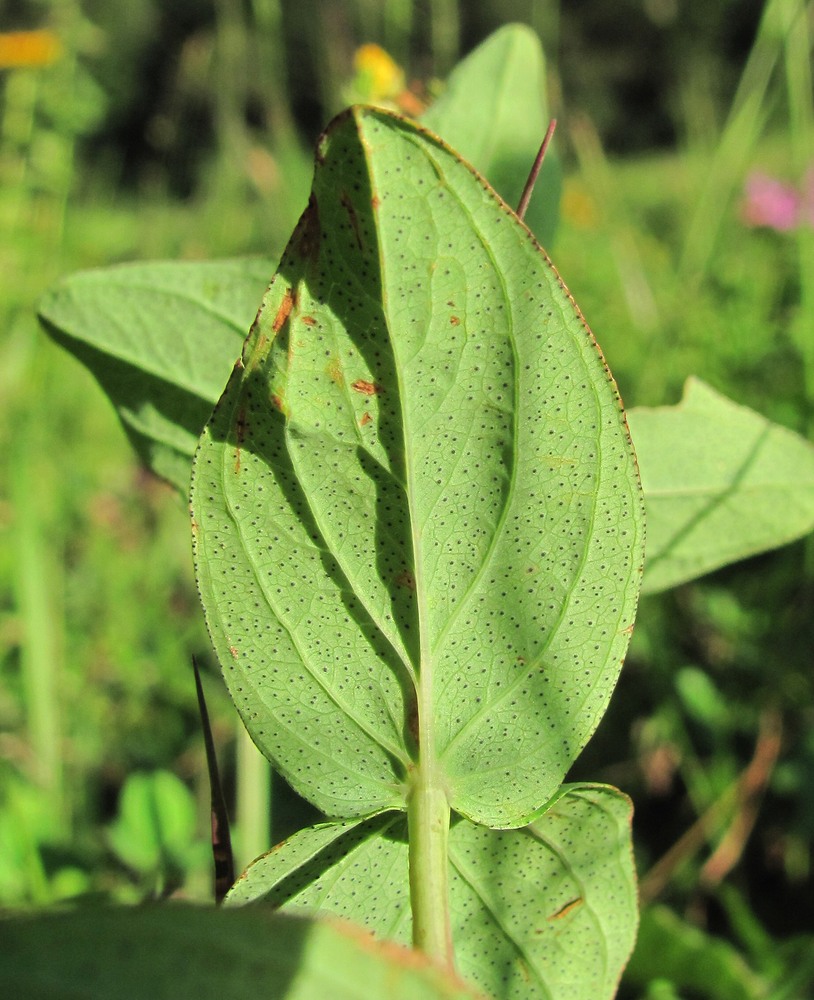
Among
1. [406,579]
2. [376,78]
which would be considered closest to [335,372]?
[406,579]

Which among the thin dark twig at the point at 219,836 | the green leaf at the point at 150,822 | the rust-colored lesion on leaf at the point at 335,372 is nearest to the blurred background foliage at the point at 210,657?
the green leaf at the point at 150,822

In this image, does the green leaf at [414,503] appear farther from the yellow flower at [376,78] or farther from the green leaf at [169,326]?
the yellow flower at [376,78]

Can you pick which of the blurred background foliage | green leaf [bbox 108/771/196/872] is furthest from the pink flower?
green leaf [bbox 108/771/196/872]

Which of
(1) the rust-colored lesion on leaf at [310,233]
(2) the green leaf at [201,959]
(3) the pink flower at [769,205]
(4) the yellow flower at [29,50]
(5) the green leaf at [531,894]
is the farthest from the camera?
(3) the pink flower at [769,205]

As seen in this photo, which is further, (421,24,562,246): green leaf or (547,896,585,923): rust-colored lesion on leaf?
(421,24,562,246): green leaf

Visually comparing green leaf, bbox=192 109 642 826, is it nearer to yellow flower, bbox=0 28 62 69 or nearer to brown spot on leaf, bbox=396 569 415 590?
brown spot on leaf, bbox=396 569 415 590

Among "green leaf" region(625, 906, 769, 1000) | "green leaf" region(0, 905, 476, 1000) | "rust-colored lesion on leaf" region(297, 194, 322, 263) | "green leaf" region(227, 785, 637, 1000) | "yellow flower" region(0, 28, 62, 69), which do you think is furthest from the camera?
"yellow flower" region(0, 28, 62, 69)

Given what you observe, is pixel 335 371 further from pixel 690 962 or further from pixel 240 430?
pixel 690 962

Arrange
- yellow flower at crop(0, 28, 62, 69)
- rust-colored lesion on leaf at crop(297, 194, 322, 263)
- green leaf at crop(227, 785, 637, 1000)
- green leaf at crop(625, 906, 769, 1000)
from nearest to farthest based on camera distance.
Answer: rust-colored lesion on leaf at crop(297, 194, 322, 263) < green leaf at crop(227, 785, 637, 1000) < green leaf at crop(625, 906, 769, 1000) < yellow flower at crop(0, 28, 62, 69)
